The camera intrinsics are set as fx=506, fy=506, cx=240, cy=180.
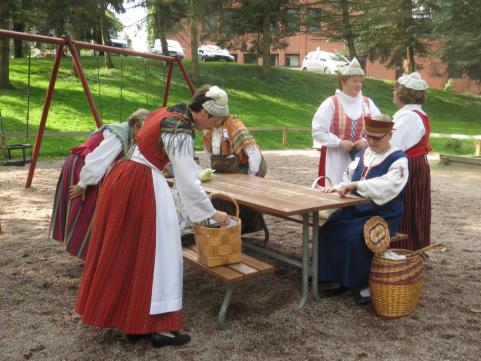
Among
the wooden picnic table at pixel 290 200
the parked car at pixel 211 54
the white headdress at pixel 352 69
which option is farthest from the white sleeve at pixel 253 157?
the parked car at pixel 211 54

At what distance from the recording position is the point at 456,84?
1326 inches

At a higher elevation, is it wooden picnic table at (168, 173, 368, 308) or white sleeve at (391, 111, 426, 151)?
white sleeve at (391, 111, 426, 151)

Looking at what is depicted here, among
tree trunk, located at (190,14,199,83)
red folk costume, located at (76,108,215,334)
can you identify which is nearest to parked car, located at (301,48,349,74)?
tree trunk, located at (190,14,199,83)

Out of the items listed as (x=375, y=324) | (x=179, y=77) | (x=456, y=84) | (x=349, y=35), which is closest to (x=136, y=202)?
(x=375, y=324)

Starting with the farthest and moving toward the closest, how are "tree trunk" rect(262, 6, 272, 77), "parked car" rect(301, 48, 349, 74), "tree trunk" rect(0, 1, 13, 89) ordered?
"parked car" rect(301, 48, 349, 74) < "tree trunk" rect(262, 6, 272, 77) < "tree trunk" rect(0, 1, 13, 89)

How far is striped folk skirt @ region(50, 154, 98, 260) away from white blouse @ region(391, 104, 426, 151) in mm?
2293

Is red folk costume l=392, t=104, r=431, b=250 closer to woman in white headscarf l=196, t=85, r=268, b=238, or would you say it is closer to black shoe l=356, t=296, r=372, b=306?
black shoe l=356, t=296, r=372, b=306

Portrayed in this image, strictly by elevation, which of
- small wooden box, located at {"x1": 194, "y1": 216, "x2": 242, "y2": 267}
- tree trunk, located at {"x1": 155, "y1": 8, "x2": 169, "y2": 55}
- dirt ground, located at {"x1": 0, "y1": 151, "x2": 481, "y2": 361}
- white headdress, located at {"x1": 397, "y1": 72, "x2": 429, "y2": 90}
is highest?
tree trunk, located at {"x1": 155, "y1": 8, "x2": 169, "y2": 55}

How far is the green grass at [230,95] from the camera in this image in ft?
46.1

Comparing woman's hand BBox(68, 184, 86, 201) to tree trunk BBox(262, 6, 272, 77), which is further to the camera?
tree trunk BBox(262, 6, 272, 77)

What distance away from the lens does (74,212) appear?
3.81 metres

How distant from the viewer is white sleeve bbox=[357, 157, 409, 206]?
328 centimetres

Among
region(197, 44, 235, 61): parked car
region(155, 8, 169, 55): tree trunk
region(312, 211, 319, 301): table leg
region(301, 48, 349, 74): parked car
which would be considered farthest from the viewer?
region(197, 44, 235, 61): parked car

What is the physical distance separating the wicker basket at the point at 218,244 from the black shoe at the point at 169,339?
0.45 meters
